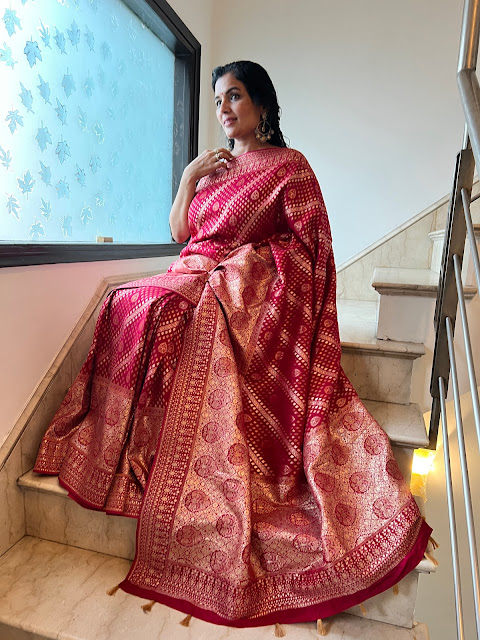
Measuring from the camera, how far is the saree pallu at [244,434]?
1070 millimetres

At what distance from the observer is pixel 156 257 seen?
2297mm

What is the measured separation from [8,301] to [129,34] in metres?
1.44

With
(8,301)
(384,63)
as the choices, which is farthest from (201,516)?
(384,63)

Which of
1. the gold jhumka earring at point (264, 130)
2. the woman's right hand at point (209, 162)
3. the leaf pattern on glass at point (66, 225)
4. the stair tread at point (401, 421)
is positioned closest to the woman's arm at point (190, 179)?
the woman's right hand at point (209, 162)

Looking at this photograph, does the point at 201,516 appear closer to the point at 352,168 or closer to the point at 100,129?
the point at 100,129

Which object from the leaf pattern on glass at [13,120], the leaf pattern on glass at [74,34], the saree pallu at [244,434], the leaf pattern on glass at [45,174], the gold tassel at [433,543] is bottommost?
the gold tassel at [433,543]

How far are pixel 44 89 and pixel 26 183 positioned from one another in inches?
13.1

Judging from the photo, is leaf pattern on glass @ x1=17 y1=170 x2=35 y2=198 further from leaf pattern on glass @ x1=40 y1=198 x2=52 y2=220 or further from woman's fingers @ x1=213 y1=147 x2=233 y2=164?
woman's fingers @ x1=213 y1=147 x2=233 y2=164

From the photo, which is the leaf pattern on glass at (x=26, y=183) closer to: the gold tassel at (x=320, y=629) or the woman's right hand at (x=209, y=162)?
the woman's right hand at (x=209, y=162)

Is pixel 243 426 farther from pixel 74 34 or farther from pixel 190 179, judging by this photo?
pixel 74 34

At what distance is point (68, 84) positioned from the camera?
5.30ft

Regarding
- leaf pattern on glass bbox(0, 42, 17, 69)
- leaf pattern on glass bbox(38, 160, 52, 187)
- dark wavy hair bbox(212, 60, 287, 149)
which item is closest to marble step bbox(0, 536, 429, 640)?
leaf pattern on glass bbox(38, 160, 52, 187)

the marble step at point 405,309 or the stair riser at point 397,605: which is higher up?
the marble step at point 405,309

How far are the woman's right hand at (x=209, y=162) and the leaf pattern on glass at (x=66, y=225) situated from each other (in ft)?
1.56
